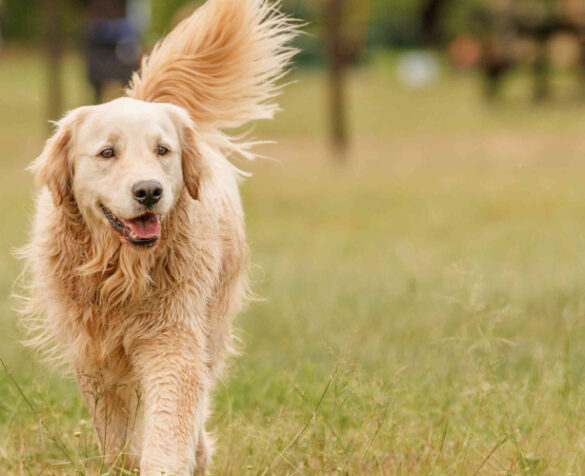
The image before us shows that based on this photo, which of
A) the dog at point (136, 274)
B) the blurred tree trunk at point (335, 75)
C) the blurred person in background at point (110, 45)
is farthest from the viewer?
the blurred tree trunk at point (335, 75)

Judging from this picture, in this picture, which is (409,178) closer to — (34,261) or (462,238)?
(462,238)

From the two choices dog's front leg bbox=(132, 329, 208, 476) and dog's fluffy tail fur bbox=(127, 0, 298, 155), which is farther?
dog's fluffy tail fur bbox=(127, 0, 298, 155)

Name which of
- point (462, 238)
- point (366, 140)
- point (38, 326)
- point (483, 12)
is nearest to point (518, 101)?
point (366, 140)

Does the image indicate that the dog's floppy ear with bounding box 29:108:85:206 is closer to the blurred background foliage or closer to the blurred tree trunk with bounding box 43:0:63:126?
the blurred tree trunk with bounding box 43:0:63:126

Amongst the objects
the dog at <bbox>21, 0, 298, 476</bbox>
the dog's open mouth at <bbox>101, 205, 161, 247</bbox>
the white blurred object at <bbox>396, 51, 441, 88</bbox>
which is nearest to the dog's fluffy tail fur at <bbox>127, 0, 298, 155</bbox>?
the dog at <bbox>21, 0, 298, 476</bbox>

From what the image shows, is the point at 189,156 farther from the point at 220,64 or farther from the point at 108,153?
the point at 220,64

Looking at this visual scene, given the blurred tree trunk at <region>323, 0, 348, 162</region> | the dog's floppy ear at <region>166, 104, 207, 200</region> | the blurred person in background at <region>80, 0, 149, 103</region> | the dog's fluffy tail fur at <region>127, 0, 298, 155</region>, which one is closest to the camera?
the dog's floppy ear at <region>166, 104, 207, 200</region>

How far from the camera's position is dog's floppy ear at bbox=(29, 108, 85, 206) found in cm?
438

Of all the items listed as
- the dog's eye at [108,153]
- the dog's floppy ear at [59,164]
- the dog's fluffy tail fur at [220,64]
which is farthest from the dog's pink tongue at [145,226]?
the dog's fluffy tail fur at [220,64]

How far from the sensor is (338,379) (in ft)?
13.7

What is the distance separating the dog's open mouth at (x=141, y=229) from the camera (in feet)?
13.6

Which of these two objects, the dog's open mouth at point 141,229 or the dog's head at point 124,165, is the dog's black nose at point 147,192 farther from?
the dog's open mouth at point 141,229

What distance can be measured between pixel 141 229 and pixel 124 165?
24cm

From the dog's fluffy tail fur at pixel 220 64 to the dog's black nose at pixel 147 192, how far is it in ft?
4.26
